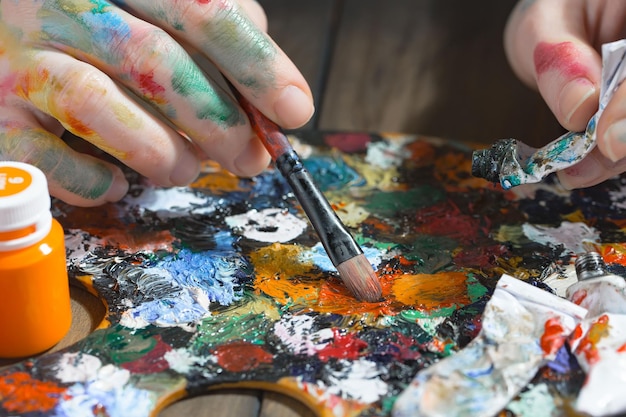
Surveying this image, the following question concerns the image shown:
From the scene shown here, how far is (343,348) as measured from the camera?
831 mm

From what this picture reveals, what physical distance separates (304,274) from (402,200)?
255 mm

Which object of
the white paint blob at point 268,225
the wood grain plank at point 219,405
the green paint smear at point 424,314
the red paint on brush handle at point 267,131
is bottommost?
the wood grain plank at point 219,405

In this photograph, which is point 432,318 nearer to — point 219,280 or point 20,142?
point 219,280

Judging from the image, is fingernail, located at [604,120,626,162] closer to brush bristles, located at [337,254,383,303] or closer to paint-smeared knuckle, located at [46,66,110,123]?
brush bristles, located at [337,254,383,303]


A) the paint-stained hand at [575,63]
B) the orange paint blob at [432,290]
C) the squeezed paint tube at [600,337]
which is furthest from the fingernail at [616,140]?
the orange paint blob at [432,290]

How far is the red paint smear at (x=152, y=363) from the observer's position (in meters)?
0.80

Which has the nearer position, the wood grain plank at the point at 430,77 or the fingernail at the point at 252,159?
the fingernail at the point at 252,159

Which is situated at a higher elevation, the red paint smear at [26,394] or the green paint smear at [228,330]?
the green paint smear at [228,330]

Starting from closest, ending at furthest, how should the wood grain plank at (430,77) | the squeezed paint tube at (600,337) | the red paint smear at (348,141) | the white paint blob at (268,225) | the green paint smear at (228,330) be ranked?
the squeezed paint tube at (600,337) < the green paint smear at (228,330) < the white paint blob at (268,225) < the red paint smear at (348,141) < the wood grain plank at (430,77)

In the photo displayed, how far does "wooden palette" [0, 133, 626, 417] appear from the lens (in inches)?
30.9

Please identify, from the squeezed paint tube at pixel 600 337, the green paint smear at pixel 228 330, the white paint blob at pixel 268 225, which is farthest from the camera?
the white paint blob at pixel 268 225

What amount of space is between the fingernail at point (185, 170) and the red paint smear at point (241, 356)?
0.32 m

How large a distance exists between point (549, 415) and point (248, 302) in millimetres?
360

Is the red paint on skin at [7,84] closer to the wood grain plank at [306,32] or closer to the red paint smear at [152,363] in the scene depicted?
the red paint smear at [152,363]
